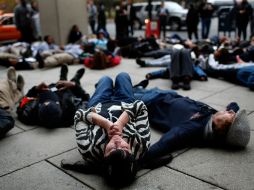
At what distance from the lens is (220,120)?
3680 millimetres

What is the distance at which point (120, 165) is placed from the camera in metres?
2.75

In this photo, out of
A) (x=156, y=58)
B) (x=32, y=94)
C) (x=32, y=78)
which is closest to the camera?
(x=32, y=94)

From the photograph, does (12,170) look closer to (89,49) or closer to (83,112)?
(83,112)

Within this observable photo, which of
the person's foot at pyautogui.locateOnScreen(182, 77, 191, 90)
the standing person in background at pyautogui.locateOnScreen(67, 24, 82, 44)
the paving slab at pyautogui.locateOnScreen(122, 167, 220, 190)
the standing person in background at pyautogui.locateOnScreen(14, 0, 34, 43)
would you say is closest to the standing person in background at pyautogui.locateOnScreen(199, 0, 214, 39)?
the standing person in background at pyautogui.locateOnScreen(67, 24, 82, 44)

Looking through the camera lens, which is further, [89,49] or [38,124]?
[89,49]

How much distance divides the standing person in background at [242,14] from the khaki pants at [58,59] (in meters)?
6.56

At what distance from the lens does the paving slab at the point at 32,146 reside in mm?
3701

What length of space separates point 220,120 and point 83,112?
144 centimetres

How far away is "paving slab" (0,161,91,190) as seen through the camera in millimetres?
3160

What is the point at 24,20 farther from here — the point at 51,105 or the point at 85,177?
the point at 85,177

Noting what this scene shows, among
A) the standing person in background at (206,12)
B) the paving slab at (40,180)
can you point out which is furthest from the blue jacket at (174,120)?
the standing person in background at (206,12)

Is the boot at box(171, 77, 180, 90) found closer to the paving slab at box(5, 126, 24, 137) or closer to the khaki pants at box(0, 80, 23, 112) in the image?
the khaki pants at box(0, 80, 23, 112)

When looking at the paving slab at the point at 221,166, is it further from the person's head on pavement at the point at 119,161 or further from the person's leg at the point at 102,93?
the person's leg at the point at 102,93

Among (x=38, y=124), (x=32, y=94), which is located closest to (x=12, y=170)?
(x=38, y=124)
